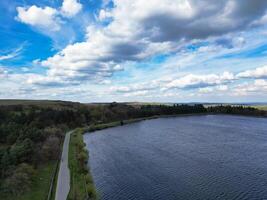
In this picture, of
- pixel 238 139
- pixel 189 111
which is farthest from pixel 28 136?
pixel 189 111

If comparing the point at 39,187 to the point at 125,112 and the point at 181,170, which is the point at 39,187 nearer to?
the point at 181,170

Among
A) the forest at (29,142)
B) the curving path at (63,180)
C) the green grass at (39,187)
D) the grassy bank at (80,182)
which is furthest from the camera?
the forest at (29,142)

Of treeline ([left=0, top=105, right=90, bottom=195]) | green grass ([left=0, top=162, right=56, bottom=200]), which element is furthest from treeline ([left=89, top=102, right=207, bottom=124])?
green grass ([left=0, top=162, right=56, bottom=200])

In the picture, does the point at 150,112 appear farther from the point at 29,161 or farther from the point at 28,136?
the point at 29,161

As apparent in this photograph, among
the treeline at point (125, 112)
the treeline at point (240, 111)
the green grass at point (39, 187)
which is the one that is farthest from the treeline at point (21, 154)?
the treeline at point (240, 111)

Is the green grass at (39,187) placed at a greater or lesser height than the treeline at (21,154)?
lesser

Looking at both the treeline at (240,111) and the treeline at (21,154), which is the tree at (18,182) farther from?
the treeline at (240,111)

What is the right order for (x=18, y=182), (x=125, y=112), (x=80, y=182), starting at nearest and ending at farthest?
(x=18, y=182)
(x=80, y=182)
(x=125, y=112)

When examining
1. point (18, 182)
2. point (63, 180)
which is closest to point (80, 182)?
point (63, 180)
